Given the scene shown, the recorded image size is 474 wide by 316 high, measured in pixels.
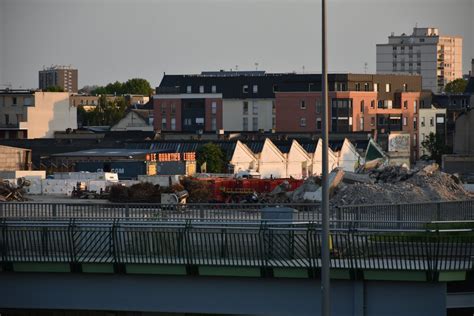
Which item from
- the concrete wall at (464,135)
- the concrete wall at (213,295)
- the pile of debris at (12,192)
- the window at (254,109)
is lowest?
the concrete wall at (213,295)

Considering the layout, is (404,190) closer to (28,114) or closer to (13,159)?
(13,159)

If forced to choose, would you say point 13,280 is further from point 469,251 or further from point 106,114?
point 106,114

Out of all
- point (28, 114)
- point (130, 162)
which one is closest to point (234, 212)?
point (130, 162)

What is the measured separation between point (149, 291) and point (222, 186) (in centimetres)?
3644

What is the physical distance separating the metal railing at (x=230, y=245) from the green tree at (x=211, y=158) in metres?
49.7

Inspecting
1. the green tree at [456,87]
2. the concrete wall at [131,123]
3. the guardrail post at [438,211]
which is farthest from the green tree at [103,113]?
the guardrail post at [438,211]

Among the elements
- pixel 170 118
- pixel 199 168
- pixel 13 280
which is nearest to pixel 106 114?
pixel 170 118

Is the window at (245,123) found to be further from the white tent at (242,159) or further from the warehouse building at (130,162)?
the warehouse building at (130,162)

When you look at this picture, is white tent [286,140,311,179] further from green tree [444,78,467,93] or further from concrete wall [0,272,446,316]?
green tree [444,78,467,93]

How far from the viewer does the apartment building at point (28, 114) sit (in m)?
103

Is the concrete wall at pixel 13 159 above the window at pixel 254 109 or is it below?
below

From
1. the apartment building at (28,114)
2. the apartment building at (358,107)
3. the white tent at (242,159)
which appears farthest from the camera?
the apartment building at (358,107)

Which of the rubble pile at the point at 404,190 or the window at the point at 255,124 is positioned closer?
the rubble pile at the point at 404,190

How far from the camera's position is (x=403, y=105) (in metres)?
118
